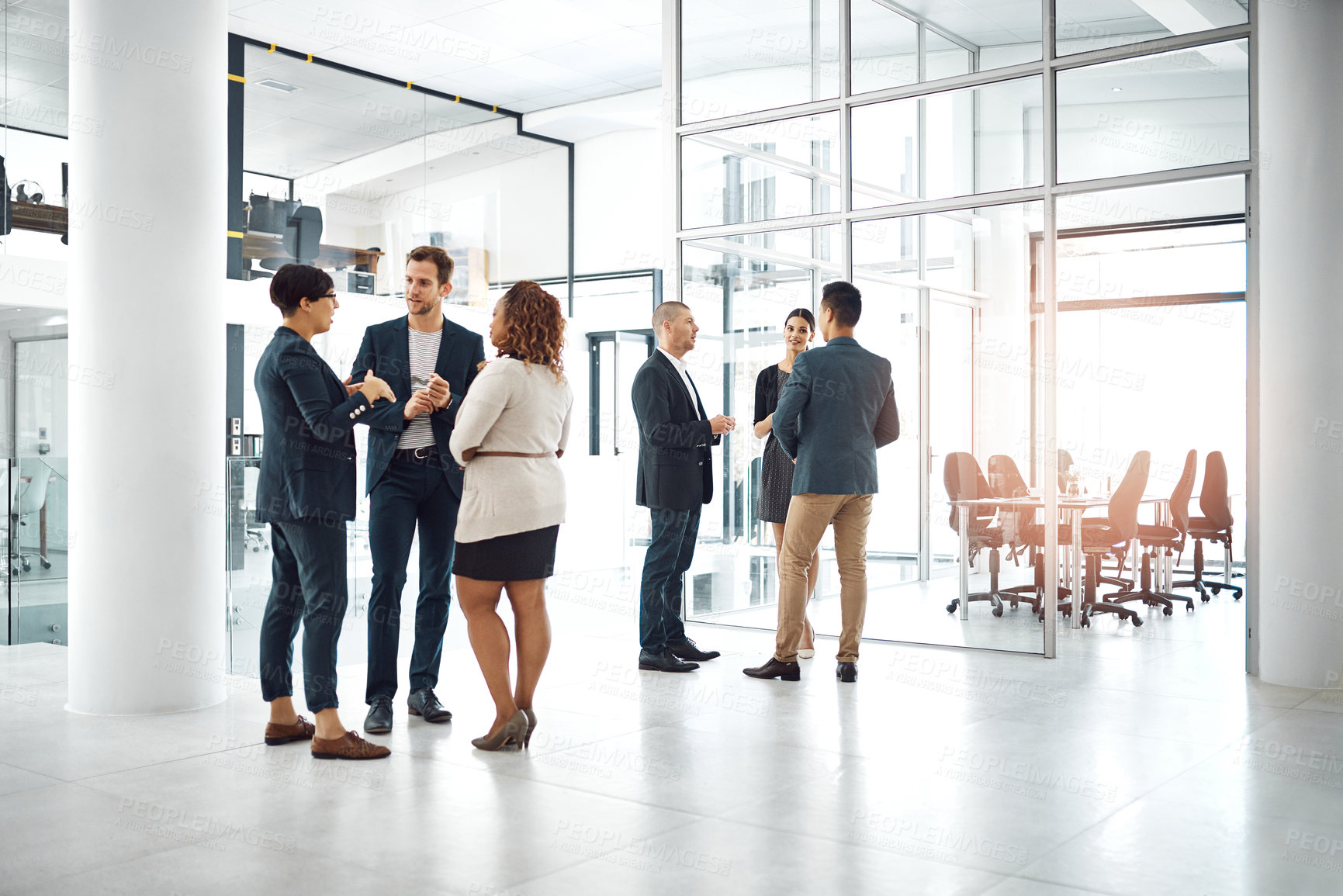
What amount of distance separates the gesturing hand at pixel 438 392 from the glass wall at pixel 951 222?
284 centimetres

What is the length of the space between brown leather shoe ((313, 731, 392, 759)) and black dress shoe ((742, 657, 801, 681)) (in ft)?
5.76

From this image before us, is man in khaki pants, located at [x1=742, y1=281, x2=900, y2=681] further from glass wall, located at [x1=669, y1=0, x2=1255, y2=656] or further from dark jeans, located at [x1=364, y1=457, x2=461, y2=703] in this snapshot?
dark jeans, located at [x1=364, y1=457, x2=461, y2=703]

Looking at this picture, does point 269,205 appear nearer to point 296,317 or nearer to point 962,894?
point 296,317

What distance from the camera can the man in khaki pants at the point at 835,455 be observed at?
4.61 m

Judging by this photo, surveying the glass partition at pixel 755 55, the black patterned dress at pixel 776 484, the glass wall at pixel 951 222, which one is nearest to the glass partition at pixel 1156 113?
the glass wall at pixel 951 222

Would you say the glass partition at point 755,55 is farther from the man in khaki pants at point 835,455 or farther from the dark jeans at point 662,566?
the dark jeans at point 662,566

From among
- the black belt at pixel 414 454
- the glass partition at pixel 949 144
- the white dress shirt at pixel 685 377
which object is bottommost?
the black belt at pixel 414 454

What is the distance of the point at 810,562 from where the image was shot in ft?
15.8

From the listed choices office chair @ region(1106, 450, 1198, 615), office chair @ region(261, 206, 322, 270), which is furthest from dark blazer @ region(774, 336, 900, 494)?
office chair @ region(261, 206, 322, 270)

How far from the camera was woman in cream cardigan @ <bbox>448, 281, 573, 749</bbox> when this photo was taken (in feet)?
11.3

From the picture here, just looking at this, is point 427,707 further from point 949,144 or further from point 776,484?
point 949,144

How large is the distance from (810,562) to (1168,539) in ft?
11.8

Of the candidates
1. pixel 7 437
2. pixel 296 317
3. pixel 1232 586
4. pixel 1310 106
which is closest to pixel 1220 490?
pixel 1232 586

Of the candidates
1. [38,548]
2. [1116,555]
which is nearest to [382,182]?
[38,548]
